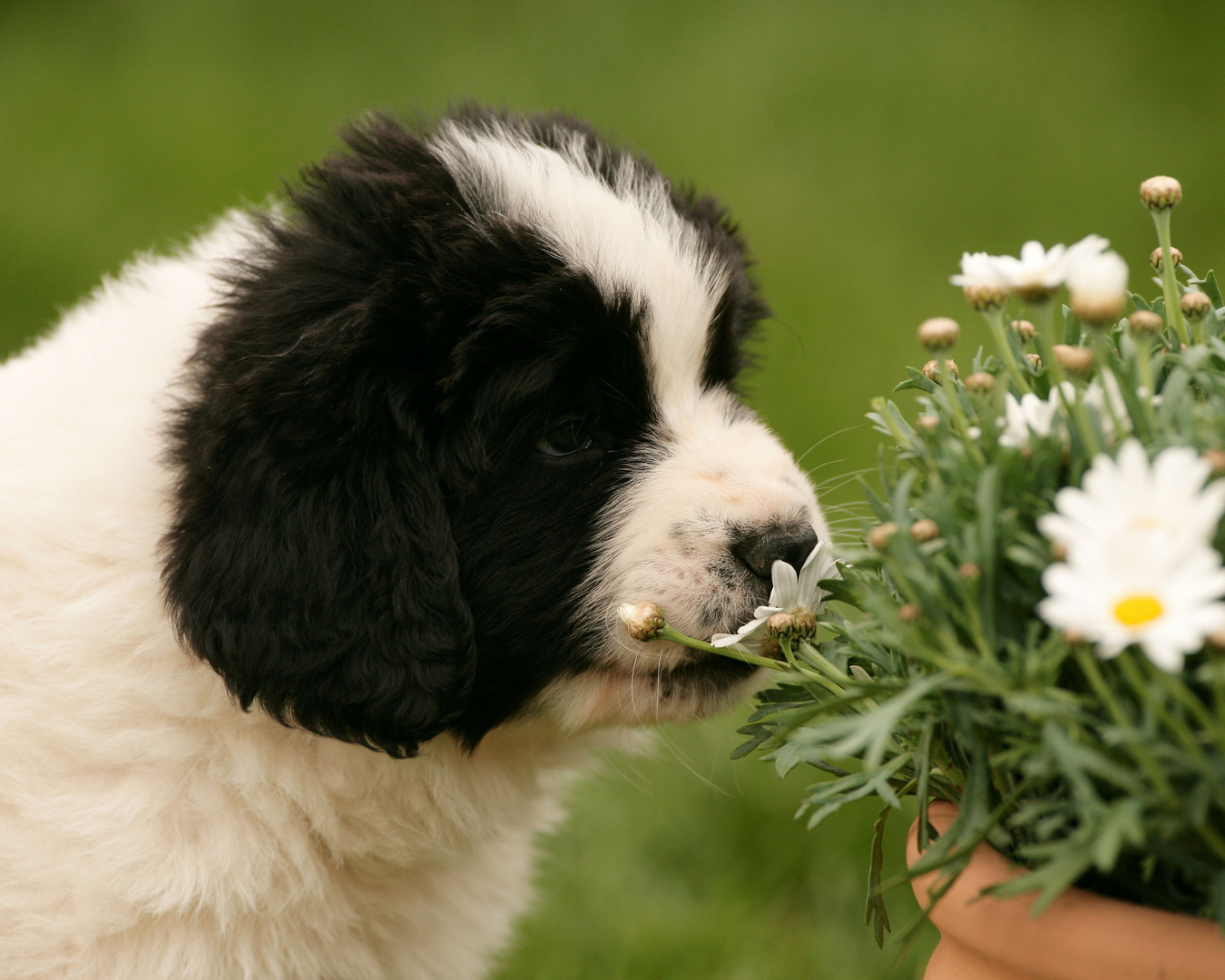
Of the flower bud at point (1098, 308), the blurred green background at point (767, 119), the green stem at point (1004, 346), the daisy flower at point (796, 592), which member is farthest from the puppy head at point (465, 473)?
the blurred green background at point (767, 119)

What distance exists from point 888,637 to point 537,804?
1533mm

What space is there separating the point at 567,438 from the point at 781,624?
69 cm

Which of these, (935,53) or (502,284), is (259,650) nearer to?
(502,284)

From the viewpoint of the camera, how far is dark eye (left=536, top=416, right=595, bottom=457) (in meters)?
2.12

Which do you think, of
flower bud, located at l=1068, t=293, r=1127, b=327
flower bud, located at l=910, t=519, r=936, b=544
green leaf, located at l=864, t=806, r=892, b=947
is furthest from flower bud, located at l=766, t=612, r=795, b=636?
flower bud, located at l=1068, t=293, r=1127, b=327

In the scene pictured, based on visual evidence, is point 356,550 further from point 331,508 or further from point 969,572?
point 969,572

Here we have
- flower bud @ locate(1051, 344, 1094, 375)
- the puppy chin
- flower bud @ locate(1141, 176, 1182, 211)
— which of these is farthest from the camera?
the puppy chin

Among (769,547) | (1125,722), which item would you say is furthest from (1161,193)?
(769,547)

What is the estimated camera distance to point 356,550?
6.56ft

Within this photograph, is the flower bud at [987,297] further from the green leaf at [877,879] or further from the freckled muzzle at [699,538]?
the freckled muzzle at [699,538]

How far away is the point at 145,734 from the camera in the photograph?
6.95 ft

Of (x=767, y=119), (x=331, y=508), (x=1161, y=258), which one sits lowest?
(x=331, y=508)

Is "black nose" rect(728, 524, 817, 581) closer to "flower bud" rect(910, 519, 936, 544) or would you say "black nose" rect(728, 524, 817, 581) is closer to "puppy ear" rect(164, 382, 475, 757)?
"puppy ear" rect(164, 382, 475, 757)

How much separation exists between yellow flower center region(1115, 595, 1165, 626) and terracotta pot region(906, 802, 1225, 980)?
1.05ft
